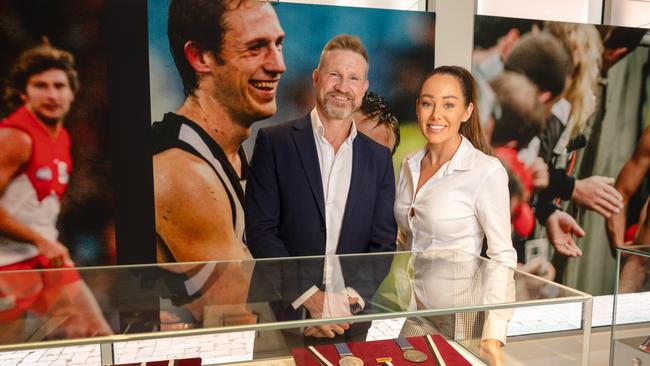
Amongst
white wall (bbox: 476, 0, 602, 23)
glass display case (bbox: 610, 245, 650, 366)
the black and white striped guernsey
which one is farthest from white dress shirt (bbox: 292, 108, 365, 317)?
white wall (bbox: 476, 0, 602, 23)

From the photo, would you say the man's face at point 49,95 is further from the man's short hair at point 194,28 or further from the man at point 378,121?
the man at point 378,121

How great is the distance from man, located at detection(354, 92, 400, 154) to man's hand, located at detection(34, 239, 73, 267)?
192 centimetres

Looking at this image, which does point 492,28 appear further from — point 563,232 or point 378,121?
point 563,232

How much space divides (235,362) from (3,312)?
1.85 feet

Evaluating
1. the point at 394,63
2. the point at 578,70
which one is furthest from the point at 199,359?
the point at 578,70

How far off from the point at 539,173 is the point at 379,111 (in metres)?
1.33

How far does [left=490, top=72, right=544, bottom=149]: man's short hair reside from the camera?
10.2 feet

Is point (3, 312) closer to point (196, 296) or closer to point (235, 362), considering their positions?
point (196, 296)

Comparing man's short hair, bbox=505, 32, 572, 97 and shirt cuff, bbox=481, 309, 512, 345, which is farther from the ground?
man's short hair, bbox=505, 32, 572, 97

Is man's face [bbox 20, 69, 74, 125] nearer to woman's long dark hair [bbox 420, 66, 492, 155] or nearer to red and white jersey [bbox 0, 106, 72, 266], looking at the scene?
red and white jersey [bbox 0, 106, 72, 266]

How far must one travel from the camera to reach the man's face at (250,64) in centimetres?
266

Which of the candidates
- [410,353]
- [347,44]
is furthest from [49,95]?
[410,353]

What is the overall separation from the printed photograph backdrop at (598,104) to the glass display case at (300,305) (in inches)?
Answer: 84.4

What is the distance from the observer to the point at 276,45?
108 inches
